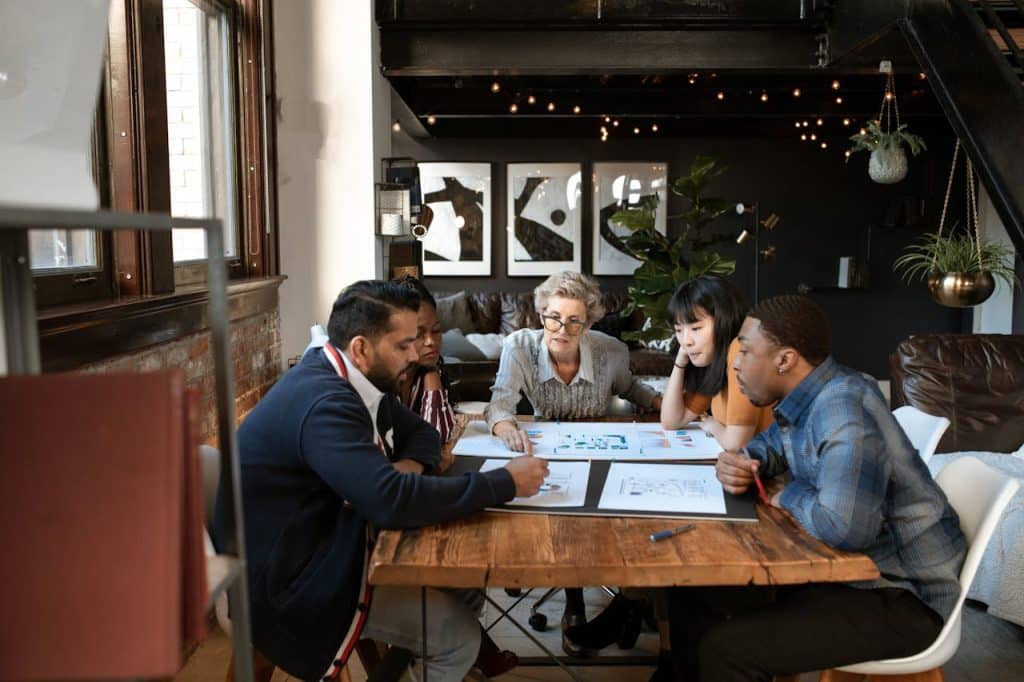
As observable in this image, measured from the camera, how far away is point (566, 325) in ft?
11.3

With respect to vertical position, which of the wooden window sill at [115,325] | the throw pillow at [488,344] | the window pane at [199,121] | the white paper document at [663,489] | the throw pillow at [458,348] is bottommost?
the throw pillow at [488,344]

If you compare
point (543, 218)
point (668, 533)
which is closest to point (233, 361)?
point (668, 533)

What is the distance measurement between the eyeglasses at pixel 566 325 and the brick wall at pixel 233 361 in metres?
1.14

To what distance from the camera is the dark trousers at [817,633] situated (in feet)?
7.14

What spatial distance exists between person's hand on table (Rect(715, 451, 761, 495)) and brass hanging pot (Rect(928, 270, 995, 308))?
145 inches

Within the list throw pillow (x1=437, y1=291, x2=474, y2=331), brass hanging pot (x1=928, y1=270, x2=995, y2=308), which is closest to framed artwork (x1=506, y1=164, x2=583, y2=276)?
throw pillow (x1=437, y1=291, x2=474, y2=331)

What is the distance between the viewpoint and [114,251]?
3.07 meters

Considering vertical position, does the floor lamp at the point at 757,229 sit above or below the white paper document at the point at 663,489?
above

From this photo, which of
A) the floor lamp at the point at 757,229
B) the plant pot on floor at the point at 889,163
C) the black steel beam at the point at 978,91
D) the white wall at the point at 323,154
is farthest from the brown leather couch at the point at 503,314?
the black steel beam at the point at 978,91

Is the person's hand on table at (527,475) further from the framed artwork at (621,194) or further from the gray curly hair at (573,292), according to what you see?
the framed artwork at (621,194)

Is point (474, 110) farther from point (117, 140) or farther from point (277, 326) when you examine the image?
point (117, 140)

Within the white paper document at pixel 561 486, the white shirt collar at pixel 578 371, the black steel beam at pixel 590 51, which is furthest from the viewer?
the black steel beam at pixel 590 51

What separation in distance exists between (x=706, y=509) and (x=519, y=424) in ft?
3.69

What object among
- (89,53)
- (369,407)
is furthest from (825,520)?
(89,53)
